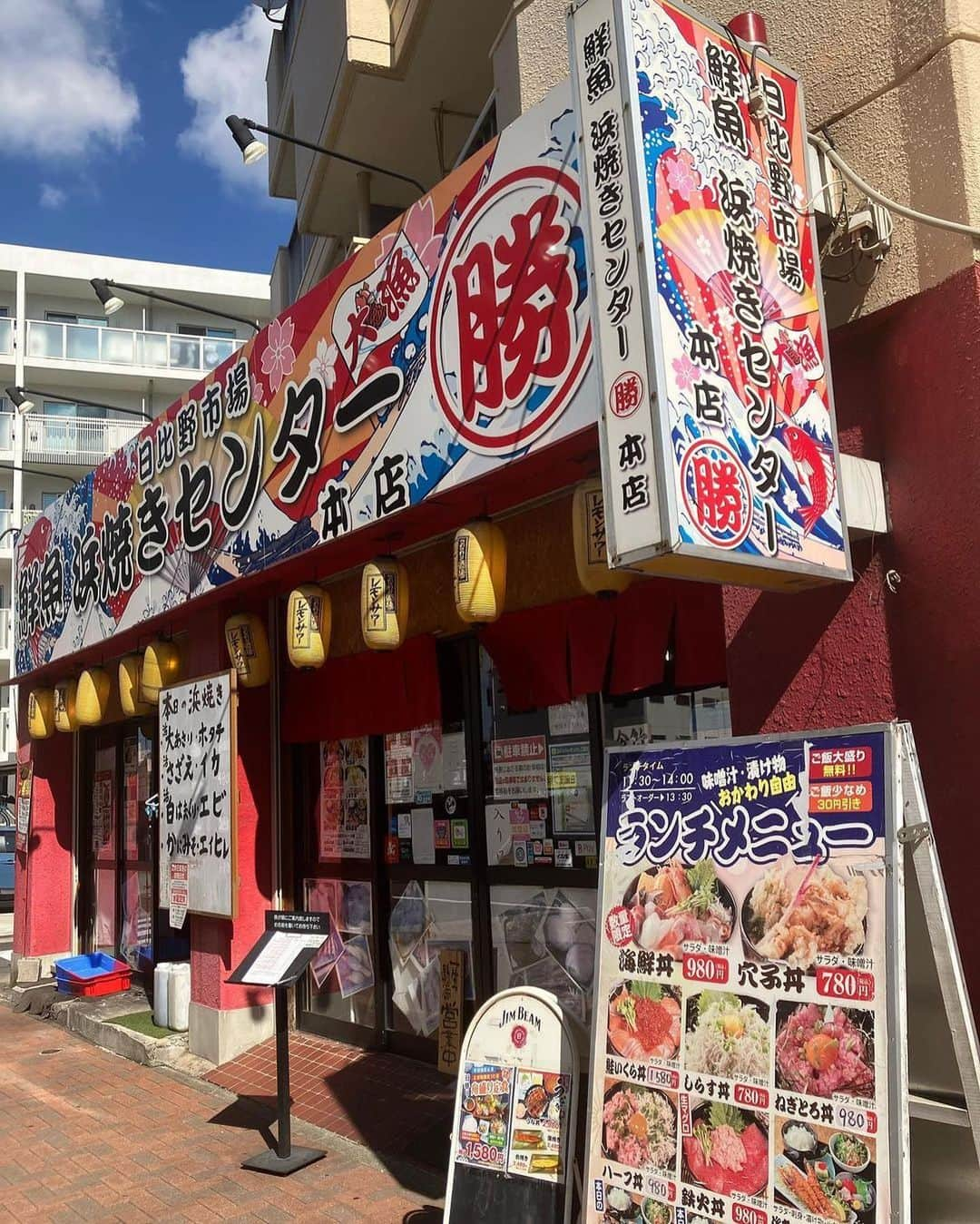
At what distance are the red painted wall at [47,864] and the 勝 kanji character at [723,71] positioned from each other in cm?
1253

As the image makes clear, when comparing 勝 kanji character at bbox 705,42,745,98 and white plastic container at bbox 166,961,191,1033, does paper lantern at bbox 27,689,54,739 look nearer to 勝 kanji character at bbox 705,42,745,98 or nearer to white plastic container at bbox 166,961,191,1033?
white plastic container at bbox 166,961,191,1033

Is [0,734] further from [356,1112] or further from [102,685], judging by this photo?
[356,1112]

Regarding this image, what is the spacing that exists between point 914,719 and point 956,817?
1.40ft

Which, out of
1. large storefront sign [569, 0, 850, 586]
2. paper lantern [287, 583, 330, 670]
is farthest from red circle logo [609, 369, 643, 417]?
paper lantern [287, 583, 330, 670]

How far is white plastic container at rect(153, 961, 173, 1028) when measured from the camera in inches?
385

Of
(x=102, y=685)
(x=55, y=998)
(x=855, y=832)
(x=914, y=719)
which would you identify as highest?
(x=102, y=685)

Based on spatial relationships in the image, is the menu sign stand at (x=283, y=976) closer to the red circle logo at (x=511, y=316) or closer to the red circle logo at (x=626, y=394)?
the red circle logo at (x=511, y=316)

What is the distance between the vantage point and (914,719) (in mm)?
4320

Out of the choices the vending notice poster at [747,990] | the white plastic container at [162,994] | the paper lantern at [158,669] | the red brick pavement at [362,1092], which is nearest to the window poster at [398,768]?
the red brick pavement at [362,1092]

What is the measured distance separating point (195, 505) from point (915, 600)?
6.69 meters

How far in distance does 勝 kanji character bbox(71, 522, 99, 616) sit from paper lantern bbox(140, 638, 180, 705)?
67.2 inches

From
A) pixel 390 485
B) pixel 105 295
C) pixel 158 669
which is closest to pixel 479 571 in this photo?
pixel 390 485

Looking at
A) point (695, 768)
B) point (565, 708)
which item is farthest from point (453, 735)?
point (695, 768)

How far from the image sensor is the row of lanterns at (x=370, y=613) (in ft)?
17.3
